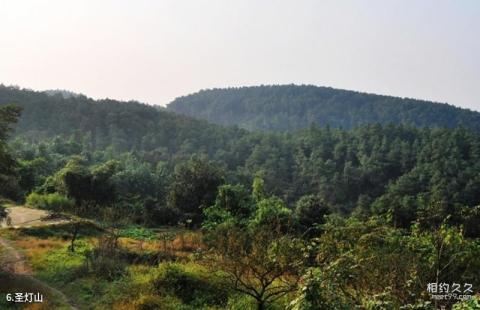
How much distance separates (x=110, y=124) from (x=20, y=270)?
9089 centimetres

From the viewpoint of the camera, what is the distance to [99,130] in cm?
10275

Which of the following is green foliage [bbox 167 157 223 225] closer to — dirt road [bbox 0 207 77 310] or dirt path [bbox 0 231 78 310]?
dirt road [bbox 0 207 77 310]

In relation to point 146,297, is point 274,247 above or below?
above

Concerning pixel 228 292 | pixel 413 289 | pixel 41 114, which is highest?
pixel 41 114

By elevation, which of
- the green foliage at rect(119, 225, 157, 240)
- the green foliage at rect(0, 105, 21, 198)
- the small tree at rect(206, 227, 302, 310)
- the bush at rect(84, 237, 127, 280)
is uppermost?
the green foliage at rect(0, 105, 21, 198)

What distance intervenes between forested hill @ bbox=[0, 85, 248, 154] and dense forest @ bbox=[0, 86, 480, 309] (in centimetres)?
35

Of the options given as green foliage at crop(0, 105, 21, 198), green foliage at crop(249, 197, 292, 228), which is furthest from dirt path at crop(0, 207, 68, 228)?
green foliage at crop(249, 197, 292, 228)

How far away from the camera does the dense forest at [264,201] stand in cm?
1007

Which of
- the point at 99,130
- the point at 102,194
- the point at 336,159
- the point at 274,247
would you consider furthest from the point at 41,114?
the point at 274,247

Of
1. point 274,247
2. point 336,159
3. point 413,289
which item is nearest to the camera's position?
point 413,289

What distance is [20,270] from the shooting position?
16.4m

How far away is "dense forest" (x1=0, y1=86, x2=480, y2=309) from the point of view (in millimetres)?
10070

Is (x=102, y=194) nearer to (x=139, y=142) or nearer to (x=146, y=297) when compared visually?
(x=146, y=297)

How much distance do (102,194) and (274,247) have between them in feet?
88.5
